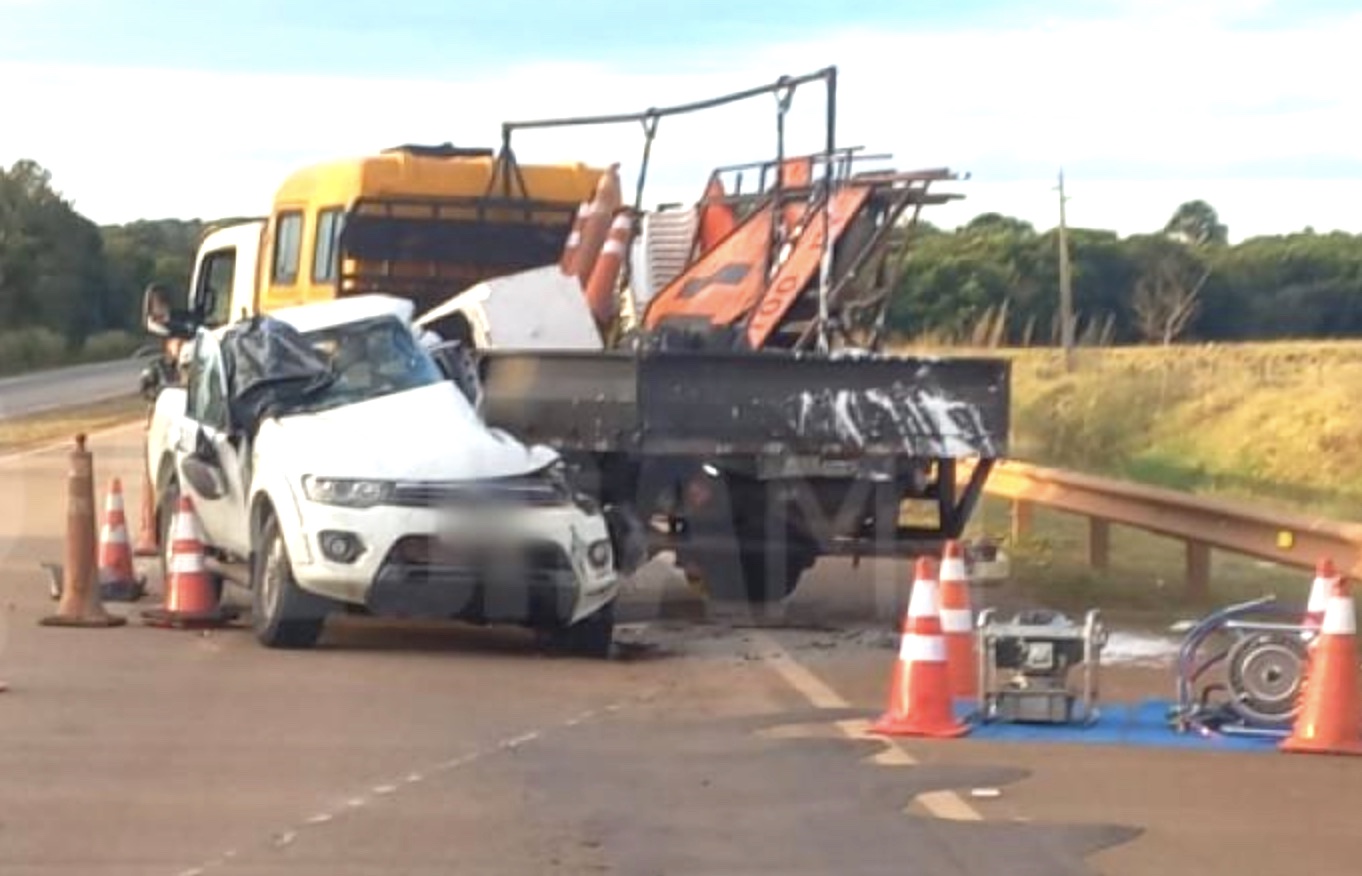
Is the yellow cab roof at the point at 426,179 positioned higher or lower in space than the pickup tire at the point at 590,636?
higher

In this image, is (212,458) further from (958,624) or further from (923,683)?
(923,683)

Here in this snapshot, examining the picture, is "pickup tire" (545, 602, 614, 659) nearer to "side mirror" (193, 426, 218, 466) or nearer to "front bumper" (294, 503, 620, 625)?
"front bumper" (294, 503, 620, 625)

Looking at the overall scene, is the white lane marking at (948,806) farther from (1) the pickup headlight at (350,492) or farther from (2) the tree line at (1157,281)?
(2) the tree line at (1157,281)

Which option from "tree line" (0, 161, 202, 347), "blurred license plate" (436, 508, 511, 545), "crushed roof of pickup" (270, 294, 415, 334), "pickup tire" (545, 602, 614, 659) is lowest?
"pickup tire" (545, 602, 614, 659)

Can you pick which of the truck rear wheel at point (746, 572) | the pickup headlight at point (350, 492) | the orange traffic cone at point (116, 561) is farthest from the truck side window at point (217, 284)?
the pickup headlight at point (350, 492)

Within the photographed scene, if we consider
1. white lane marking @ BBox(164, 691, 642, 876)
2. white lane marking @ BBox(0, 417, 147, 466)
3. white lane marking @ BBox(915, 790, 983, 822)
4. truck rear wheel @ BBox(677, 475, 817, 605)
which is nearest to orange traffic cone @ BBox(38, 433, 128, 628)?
truck rear wheel @ BBox(677, 475, 817, 605)

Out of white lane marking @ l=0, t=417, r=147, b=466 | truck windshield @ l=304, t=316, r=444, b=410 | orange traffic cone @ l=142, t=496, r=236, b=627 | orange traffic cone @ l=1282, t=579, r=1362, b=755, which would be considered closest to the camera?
orange traffic cone @ l=1282, t=579, r=1362, b=755

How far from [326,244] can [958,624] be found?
359 inches

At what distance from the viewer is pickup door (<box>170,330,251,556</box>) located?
15477 mm

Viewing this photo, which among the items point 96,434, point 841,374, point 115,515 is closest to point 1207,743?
point 841,374

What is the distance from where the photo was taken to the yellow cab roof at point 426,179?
20.3m

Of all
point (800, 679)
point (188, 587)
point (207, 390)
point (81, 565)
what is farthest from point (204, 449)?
point (800, 679)

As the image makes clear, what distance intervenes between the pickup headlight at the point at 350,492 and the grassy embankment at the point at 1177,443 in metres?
5.67

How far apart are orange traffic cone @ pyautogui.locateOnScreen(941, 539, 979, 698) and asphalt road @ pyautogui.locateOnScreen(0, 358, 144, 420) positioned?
1492 inches
